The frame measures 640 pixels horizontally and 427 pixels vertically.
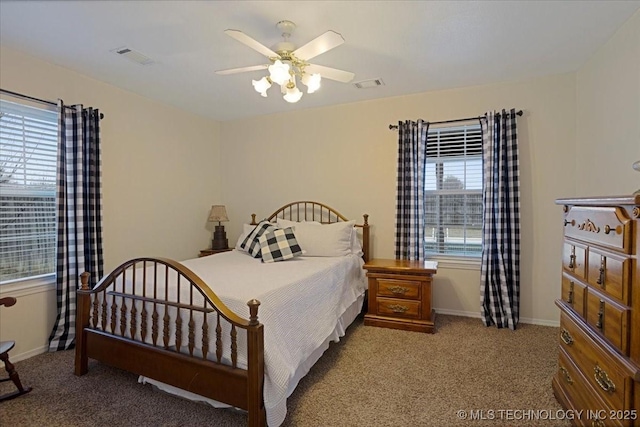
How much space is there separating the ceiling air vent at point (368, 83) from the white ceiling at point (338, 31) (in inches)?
2.8

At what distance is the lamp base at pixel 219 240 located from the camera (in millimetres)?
4300

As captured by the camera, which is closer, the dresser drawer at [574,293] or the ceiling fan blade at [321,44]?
the dresser drawer at [574,293]

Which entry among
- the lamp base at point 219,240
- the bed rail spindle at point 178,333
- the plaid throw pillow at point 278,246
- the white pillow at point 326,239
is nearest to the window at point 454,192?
the white pillow at point 326,239

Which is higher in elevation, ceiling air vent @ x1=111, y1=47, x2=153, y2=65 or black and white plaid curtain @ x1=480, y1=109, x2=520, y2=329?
A: ceiling air vent @ x1=111, y1=47, x2=153, y2=65

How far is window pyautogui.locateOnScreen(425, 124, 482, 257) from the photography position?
3531mm

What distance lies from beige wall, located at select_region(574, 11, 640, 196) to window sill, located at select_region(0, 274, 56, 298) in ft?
14.7

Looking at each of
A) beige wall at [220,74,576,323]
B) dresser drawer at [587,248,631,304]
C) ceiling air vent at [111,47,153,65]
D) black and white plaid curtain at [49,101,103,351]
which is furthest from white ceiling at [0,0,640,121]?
dresser drawer at [587,248,631,304]

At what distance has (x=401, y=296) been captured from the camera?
3172mm

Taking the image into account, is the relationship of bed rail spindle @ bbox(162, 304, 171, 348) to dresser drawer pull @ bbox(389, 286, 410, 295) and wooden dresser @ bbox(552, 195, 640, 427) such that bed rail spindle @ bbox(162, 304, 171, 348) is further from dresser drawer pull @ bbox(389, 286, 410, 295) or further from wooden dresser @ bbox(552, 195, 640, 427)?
wooden dresser @ bbox(552, 195, 640, 427)

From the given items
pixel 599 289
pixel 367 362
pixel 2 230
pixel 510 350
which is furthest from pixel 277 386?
pixel 2 230

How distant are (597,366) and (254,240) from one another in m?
2.77

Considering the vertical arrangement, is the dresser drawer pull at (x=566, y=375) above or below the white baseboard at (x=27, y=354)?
above

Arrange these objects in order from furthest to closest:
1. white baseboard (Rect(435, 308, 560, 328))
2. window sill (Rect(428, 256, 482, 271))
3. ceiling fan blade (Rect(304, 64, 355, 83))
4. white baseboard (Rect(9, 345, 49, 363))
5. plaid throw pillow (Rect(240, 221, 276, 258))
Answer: window sill (Rect(428, 256, 482, 271)) < plaid throw pillow (Rect(240, 221, 276, 258)) < white baseboard (Rect(435, 308, 560, 328)) < white baseboard (Rect(9, 345, 49, 363)) < ceiling fan blade (Rect(304, 64, 355, 83))

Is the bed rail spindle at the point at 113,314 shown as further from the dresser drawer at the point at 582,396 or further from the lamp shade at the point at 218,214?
the dresser drawer at the point at 582,396
